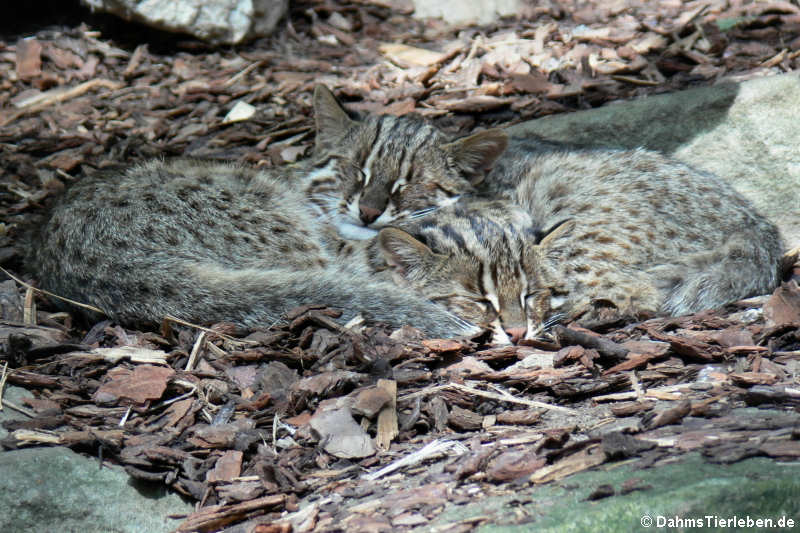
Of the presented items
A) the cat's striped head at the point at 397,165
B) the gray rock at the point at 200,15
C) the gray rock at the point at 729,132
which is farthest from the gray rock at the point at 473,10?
the cat's striped head at the point at 397,165

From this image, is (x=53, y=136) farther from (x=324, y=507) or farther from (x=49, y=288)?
(x=324, y=507)

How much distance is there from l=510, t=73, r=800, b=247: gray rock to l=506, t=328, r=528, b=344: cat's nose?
279cm

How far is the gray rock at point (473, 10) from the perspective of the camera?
10.5 meters

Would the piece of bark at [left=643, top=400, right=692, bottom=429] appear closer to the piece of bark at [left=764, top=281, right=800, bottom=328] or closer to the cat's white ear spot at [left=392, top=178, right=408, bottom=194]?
the piece of bark at [left=764, top=281, right=800, bottom=328]

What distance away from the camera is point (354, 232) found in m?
6.88

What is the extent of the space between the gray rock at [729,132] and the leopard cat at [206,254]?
2.60 meters

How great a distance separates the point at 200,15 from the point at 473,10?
3.23m

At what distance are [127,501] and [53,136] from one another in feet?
17.6

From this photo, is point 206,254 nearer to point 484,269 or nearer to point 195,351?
point 195,351

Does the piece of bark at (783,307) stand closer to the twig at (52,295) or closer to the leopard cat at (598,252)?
the leopard cat at (598,252)

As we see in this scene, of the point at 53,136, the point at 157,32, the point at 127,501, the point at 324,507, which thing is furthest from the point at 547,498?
the point at 157,32

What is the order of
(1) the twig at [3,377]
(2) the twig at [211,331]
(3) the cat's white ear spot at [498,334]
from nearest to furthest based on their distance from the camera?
(1) the twig at [3,377] → (2) the twig at [211,331] → (3) the cat's white ear spot at [498,334]

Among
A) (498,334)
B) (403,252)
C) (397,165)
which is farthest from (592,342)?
(397,165)

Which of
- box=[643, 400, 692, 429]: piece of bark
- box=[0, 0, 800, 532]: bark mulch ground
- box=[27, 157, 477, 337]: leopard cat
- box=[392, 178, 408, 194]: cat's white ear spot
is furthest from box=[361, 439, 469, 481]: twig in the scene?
box=[392, 178, 408, 194]: cat's white ear spot
